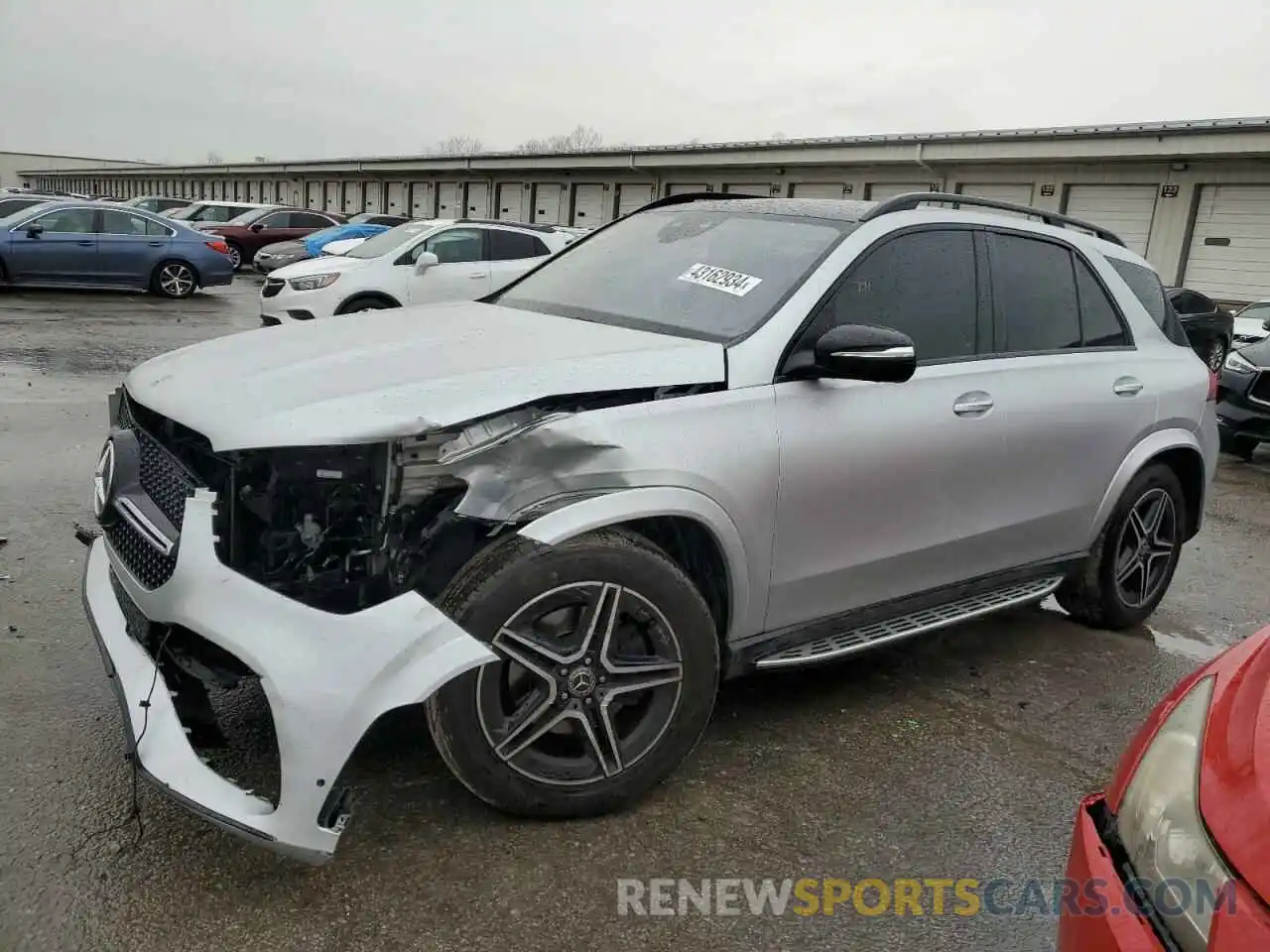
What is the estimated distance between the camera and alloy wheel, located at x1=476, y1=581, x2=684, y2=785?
102 inches

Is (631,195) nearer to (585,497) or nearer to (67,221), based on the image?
(67,221)

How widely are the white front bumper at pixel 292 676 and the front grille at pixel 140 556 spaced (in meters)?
0.08

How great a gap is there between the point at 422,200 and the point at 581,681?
4101cm

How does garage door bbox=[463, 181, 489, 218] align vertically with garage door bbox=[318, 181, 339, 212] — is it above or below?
above

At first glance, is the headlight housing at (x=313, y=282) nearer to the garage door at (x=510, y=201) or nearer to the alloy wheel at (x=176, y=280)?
the alloy wheel at (x=176, y=280)

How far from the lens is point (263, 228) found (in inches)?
962

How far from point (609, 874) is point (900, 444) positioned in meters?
1.64

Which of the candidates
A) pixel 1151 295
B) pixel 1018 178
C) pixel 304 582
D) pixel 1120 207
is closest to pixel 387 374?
pixel 304 582

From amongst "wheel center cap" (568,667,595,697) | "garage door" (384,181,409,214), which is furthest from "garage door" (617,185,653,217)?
"wheel center cap" (568,667,595,697)

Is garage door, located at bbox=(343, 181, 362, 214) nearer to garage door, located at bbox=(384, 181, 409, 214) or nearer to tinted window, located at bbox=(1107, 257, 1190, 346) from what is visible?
garage door, located at bbox=(384, 181, 409, 214)

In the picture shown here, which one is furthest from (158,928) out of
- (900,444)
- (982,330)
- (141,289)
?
(141,289)

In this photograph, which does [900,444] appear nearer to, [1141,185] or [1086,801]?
[1086,801]

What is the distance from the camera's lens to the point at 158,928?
7.52 feet

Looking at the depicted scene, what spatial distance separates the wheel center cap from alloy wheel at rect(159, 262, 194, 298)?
16248 mm
